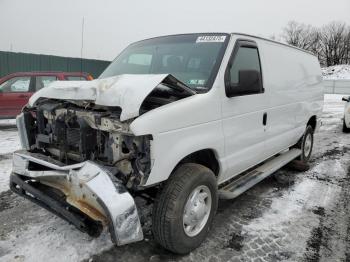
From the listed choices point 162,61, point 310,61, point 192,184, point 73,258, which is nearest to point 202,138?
point 192,184

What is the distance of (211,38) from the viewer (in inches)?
149

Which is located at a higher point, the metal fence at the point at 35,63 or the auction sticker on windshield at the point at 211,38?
the metal fence at the point at 35,63

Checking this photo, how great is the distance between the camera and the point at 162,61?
394cm

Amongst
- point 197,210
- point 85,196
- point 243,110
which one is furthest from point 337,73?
point 85,196

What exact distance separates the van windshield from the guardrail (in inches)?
1437

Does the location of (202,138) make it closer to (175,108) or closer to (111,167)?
(175,108)

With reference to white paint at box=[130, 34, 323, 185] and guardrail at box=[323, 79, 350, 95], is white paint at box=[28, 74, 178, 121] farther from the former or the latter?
guardrail at box=[323, 79, 350, 95]

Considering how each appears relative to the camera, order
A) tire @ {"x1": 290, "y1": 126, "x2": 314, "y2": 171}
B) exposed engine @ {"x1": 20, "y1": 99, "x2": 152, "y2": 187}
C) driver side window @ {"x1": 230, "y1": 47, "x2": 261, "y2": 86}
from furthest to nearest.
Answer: tire @ {"x1": 290, "y1": 126, "x2": 314, "y2": 171} → driver side window @ {"x1": 230, "y1": 47, "x2": 261, "y2": 86} → exposed engine @ {"x1": 20, "y1": 99, "x2": 152, "y2": 187}

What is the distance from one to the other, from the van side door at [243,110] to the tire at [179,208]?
60 cm

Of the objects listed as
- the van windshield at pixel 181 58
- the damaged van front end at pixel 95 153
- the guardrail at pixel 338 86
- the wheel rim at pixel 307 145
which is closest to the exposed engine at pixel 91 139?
the damaged van front end at pixel 95 153

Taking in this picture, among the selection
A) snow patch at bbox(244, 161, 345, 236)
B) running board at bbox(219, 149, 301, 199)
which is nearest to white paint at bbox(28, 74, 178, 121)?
running board at bbox(219, 149, 301, 199)

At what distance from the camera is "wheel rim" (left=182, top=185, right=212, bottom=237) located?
3.17 m

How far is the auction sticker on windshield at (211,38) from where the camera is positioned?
3.73 meters

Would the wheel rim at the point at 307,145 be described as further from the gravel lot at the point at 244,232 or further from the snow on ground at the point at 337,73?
the snow on ground at the point at 337,73
